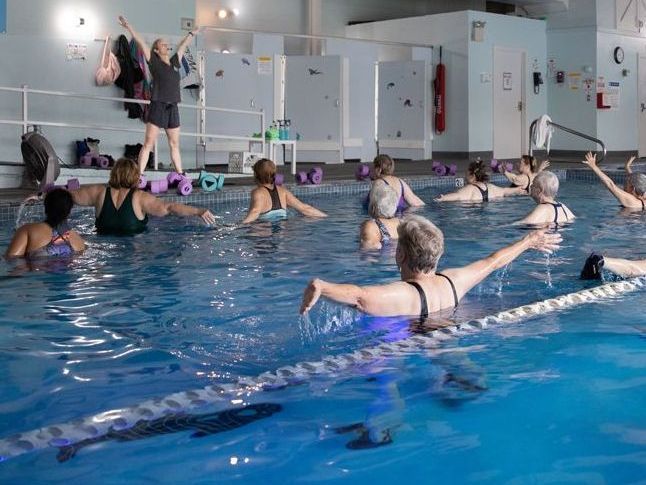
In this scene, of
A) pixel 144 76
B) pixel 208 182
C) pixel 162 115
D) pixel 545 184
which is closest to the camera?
pixel 545 184

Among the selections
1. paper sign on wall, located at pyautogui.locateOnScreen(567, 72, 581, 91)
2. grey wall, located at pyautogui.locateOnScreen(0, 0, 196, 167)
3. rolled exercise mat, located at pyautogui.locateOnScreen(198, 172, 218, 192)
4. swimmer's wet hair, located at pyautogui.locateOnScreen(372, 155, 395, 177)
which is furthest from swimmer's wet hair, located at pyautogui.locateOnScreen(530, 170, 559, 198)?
paper sign on wall, located at pyautogui.locateOnScreen(567, 72, 581, 91)

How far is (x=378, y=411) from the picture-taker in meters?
3.68

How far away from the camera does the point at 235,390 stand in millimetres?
3760

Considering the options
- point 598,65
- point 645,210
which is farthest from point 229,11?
point 645,210

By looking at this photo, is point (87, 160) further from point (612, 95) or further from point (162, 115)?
point (612, 95)

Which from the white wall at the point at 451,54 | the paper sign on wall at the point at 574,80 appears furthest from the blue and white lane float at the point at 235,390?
the paper sign on wall at the point at 574,80

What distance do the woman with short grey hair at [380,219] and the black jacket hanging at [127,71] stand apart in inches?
299

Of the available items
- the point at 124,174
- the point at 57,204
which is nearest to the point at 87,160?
the point at 124,174

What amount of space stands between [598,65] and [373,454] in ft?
62.8

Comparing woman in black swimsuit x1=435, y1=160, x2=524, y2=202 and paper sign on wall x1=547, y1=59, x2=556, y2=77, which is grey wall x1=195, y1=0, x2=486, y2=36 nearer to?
paper sign on wall x1=547, y1=59, x2=556, y2=77

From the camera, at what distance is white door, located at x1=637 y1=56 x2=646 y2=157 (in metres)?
22.0

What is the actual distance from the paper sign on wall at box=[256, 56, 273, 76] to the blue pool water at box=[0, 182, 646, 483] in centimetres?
1070

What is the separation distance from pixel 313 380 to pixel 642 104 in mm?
20274

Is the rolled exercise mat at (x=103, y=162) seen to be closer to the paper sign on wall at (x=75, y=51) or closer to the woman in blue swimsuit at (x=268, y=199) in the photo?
the paper sign on wall at (x=75, y=51)
